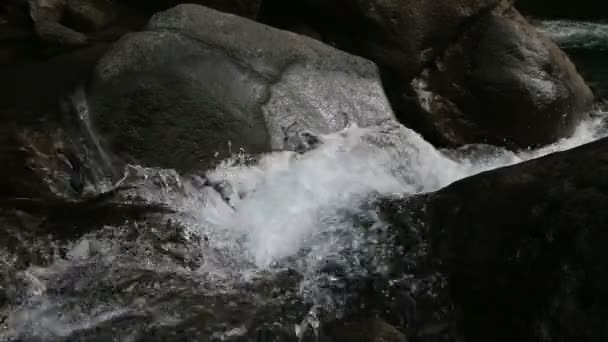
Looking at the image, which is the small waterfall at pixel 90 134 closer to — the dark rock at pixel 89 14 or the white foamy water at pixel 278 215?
the white foamy water at pixel 278 215

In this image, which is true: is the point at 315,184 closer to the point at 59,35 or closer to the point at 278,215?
the point at 278,215

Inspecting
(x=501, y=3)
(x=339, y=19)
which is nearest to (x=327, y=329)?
(x=339, y=19)

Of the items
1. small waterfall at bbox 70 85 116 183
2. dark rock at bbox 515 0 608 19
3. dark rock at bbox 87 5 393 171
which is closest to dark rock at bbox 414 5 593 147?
dark rock at bbox 87 5 393 171

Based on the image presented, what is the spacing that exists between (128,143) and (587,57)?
6299mm

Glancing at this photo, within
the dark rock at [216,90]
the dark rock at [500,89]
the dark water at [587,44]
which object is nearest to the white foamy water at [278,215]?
the dark rock at [216,90]

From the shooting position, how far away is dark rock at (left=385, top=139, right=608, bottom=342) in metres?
2.64

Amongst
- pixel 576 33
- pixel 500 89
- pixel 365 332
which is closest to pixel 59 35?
pixel 500 89

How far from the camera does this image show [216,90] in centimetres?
472

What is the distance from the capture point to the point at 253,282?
11.5ft

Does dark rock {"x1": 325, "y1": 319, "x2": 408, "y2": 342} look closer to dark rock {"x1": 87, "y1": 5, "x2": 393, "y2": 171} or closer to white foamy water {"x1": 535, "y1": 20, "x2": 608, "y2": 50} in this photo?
dark rock {"x1": 87, "y1": 5, "x2": 393, "y2": 171}

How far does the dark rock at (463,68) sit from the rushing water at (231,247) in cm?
84

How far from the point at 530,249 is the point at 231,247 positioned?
1695 millimetres

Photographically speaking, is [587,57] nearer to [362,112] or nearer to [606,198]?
[362,112]

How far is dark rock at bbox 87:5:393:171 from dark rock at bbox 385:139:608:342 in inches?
69.4
